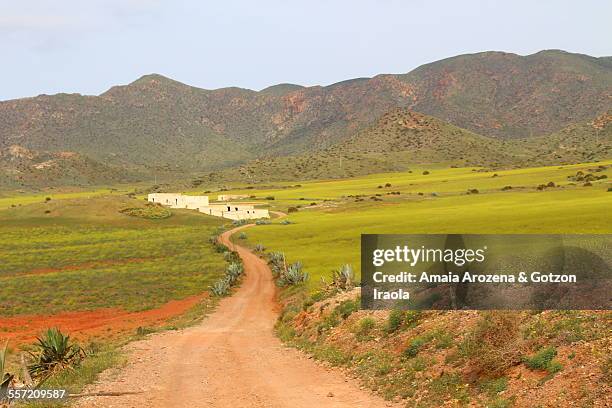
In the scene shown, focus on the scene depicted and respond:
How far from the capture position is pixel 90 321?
3209 cm

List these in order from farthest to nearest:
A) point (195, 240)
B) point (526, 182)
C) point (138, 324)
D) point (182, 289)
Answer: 1. point (526, 182)
2. point (195, 240)
3. point (182, 289)
4. point (138, 324)

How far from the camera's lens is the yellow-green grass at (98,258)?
38688mm

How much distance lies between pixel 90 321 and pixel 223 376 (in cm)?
1936

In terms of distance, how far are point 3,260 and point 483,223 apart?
48.7 meters

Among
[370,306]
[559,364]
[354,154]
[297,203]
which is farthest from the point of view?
A: [354,154]

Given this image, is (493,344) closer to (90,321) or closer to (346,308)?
(346,308)

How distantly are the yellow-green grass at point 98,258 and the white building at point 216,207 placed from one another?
125 inches

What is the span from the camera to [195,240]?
68.8m

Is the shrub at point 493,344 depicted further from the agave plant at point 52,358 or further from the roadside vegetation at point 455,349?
the agave plant at point 52,358

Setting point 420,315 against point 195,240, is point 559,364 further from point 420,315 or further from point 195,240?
point 195,240

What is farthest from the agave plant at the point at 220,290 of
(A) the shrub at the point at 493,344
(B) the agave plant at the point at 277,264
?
(A) the shrub at the point at 493,344

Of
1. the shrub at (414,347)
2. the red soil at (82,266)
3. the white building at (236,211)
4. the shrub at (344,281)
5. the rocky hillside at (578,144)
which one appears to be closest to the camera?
the shrub at (414,347)

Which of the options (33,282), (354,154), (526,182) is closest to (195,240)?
(33,282)

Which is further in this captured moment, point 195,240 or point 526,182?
point 526,182
